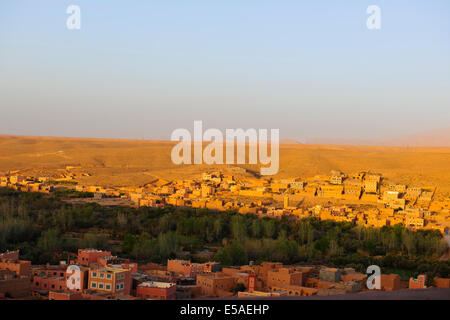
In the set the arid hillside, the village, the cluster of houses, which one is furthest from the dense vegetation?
the arid hillside

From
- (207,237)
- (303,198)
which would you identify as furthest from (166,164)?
(207,237)

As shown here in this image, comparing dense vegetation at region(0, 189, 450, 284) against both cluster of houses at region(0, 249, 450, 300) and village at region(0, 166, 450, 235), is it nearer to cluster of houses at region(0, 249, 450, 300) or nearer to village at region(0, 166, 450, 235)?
village at region(0, 166, 450, 235)

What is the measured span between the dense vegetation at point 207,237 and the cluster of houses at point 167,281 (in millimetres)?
2118

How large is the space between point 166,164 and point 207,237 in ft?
97.2

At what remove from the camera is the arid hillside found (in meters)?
34.1

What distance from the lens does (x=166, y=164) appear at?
155 feet

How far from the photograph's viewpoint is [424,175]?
34.8 meters

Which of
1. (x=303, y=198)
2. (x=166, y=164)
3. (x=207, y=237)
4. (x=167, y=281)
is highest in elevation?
(x=166, y=164)

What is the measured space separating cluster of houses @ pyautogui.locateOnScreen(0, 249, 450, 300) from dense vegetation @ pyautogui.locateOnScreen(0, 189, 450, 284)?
2118 mm

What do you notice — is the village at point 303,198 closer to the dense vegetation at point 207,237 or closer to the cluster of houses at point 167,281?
the dense vegetation at point 207,237

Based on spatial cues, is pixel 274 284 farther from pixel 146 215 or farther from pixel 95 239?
pixel 146 215

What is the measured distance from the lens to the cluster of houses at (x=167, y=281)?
872 cm

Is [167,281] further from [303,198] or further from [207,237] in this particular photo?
[303,198]

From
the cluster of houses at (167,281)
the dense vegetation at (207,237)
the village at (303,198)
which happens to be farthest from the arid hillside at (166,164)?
the cluster of houses at (167,281)
